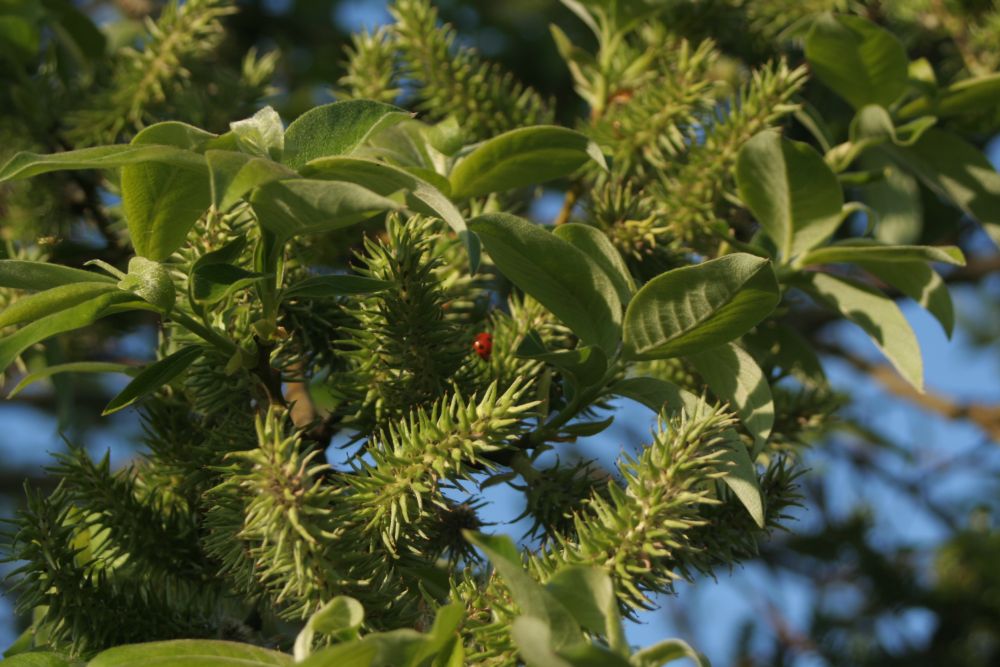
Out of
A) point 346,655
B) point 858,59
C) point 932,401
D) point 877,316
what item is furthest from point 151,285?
point 932,401

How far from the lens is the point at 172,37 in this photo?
4.70ft

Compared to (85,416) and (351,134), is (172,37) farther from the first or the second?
(85,416)

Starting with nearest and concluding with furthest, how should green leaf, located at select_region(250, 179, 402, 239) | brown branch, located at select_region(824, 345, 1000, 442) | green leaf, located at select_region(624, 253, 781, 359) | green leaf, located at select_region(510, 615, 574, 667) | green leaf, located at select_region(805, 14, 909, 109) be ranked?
green leaf, located at select_region(510, 615, 574, 667)
green leaf, located at select_region(250, 179, 402, 239)
green leaf, located at select_region(624, 253, 781, 359)
green leaf, located at select_region(805, 14, 909, 109)
brown branch, located at select_region(824, 345, 1000, 442)

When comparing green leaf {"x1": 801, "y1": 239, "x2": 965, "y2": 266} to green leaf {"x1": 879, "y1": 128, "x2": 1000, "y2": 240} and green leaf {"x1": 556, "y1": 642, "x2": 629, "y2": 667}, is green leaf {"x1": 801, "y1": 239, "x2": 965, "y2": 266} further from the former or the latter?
green leaf {"x1": 556, "y1": 642, "x2": 629, "y2": 667}

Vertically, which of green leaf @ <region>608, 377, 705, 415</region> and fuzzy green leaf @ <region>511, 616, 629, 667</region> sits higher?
fuzzy green leaf @ <region>511, 616, 629, 667</region>

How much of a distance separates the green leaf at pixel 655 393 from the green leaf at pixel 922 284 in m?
0.31

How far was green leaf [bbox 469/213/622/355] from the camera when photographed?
82 cm

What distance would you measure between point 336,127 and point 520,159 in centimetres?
19

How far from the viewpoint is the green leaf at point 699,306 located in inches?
31.1

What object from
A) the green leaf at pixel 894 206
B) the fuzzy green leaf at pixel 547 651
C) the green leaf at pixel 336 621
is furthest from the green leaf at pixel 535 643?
the green leaf at pixel 894 206

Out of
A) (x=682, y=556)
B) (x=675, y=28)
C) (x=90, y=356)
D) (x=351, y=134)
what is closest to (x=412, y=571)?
(x=682, y=556)

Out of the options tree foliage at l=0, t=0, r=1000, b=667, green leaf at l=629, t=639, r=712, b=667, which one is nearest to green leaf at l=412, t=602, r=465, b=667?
tree foliage at l=0, t=0, r=1000, b=667

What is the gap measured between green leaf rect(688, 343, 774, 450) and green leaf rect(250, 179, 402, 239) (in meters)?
0.36

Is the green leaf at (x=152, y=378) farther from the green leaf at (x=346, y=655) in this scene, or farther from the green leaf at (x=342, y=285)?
the green leaf at (x=346, y=655)
